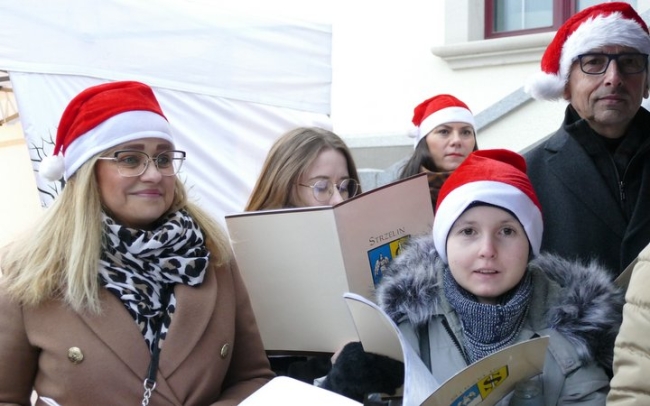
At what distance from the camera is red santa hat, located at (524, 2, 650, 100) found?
3.05 m

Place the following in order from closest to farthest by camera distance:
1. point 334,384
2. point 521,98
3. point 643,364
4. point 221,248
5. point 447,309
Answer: point 643,364 → point 334,384 → point 447,309 → point 221,248 → point 521,98

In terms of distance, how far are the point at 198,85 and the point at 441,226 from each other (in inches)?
86.1

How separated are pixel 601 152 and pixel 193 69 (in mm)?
2088

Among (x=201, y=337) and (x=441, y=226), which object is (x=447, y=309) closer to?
(x=441, y=226)

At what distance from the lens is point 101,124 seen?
8.43ft

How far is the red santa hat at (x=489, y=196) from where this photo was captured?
2295 mm

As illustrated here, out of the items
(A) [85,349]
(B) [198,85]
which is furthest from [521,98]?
(A) [85,349]

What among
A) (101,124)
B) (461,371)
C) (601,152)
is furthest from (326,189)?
(461,371)

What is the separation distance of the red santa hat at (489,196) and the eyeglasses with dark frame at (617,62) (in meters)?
0.85

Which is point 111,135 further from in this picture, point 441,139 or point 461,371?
point 441,139

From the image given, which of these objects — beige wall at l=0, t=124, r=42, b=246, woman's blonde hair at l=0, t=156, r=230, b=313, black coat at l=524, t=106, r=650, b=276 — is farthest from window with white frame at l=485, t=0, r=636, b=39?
woman's blonde hair at l=0, t=156, r=230, b=313

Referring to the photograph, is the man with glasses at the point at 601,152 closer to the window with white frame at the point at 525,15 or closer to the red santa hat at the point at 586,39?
the red santa hat at the point at 586,39

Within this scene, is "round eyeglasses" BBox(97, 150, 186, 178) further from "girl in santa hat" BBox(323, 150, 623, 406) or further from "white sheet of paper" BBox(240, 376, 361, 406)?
"white sheet of paper" BBox(240, 376, 361, 406)

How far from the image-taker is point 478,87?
6.77 meters
